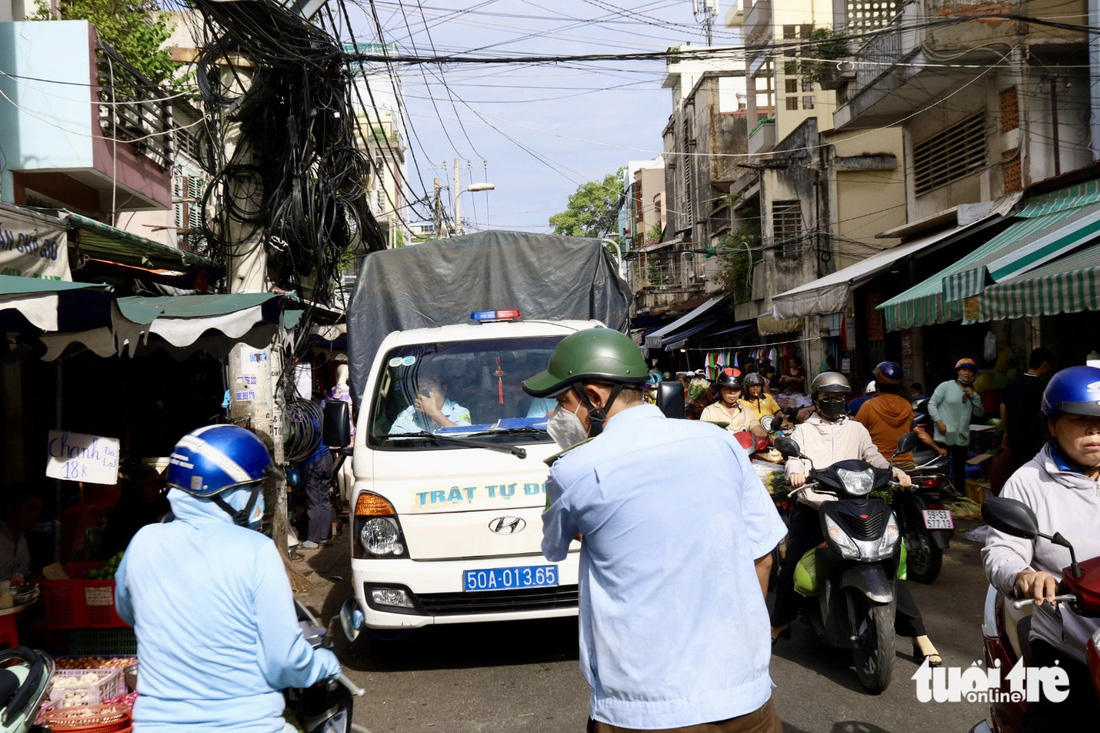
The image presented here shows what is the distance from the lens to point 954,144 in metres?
15.6

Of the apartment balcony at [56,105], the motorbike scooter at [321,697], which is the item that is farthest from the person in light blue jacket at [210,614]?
the apartment balcony at [56,105]

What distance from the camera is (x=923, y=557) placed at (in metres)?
7.40

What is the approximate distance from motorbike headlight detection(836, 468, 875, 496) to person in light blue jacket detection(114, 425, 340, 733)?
356cm

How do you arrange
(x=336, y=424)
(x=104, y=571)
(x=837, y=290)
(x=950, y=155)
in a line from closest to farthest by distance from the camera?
1. (x=104, y=571)
2. (x=336, y=424)
3. (x=837, y=290)
4. (x=950, y=155)

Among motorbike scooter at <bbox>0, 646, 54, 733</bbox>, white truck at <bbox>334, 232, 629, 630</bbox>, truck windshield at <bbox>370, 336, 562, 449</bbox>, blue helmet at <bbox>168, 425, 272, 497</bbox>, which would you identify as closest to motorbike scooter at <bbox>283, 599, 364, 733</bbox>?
blue helmet at <bbox>168, 425, 272, 497</bbox>

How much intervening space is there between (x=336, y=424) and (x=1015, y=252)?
6.66m

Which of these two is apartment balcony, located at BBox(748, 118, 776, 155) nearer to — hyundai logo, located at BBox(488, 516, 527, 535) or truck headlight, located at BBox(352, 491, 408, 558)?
hyundai logo, located at BBox(488, 516, 527, 535)

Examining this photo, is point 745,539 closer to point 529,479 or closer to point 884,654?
point 884,654

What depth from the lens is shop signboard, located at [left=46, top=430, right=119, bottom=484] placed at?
18.7 feet

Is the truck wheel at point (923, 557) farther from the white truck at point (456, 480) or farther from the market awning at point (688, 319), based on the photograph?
the market awning at point (688, 319)

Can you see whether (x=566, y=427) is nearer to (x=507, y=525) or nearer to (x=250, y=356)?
(x=507, y=525)

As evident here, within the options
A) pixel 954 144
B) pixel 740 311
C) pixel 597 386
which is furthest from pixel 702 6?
pixel 597 386

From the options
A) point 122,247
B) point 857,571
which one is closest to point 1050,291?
point 857,571

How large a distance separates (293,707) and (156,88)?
33.1 ft
